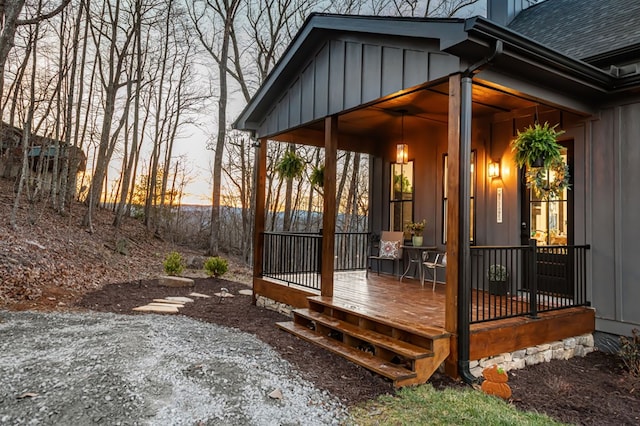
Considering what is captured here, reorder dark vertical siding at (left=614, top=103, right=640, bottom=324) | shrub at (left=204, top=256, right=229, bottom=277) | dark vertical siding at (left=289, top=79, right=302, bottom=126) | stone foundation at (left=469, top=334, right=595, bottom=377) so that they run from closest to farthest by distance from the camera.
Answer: stone foundation at (left=469, top=334, right=595, bottom=377) → dark vertical siding at (left=614, top=103, right=640, bottom=324) → dark vertical siding at (left=289, top=79, right=302, bottom=126) → shrub at (left=204, top=256, right=229, bottom=277)

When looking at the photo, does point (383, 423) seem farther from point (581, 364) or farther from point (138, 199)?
point (138, 199)

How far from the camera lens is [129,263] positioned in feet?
35.0

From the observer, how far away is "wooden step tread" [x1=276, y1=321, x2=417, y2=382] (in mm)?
3475

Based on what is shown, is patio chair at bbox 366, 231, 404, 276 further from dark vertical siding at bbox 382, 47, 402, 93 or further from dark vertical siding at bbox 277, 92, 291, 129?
dark vertical siding at bbox 382, 47, 402, 93

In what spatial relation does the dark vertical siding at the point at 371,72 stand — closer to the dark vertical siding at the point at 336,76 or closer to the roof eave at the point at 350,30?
the roof eave at the point at 350,30

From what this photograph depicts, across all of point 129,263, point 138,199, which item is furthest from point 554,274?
point 138,199

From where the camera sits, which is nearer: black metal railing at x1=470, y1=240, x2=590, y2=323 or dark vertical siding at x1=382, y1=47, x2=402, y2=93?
dark vertical siding at x1=382, y1=47, x2=402, y2=93

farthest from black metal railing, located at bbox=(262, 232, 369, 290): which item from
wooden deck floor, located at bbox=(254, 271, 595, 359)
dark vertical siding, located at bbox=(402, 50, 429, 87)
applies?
dark vertical siding, located at bbox=(402, 50, 429, 87)

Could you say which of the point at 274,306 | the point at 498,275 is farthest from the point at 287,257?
the point at 498,275

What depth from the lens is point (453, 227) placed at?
12.3 ft

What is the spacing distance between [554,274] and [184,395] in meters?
4.90

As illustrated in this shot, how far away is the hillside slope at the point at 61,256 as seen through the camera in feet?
21.6

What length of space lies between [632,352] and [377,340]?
2.77m

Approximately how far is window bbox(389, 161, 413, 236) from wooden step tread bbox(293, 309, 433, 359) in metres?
3.06
